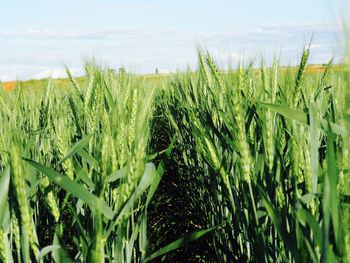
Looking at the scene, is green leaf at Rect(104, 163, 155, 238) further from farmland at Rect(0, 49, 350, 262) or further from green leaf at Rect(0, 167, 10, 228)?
green leaf at Rect(0, 167, 10, 228)

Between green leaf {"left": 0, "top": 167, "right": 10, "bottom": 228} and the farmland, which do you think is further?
green leaf {"left": 0, "top": 167, "right": 10, "bottom": 228}

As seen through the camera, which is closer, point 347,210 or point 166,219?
point 347,210

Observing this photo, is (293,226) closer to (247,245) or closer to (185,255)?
(247,245)

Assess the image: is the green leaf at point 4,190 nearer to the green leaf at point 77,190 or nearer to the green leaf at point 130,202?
the green leaf at point 77,190

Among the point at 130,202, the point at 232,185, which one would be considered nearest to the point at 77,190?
the point at 130,202

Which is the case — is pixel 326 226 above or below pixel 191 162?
above

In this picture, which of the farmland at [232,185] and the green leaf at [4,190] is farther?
the green leaf at [4,190]

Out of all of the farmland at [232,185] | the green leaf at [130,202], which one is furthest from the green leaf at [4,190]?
the green leaf at [130,202]

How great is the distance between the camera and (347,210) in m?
0.69

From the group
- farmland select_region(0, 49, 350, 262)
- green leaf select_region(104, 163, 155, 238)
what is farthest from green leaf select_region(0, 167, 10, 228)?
green leaf select_region(104, 163, 155, 238)

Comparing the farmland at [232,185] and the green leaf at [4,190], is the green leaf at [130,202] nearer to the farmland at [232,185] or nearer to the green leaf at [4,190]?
the farmland at [232,185]

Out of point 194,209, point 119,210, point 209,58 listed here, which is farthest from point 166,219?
point 119,210

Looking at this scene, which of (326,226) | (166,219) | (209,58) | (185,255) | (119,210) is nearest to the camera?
(326,226)

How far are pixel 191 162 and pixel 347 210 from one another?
1.64 m
